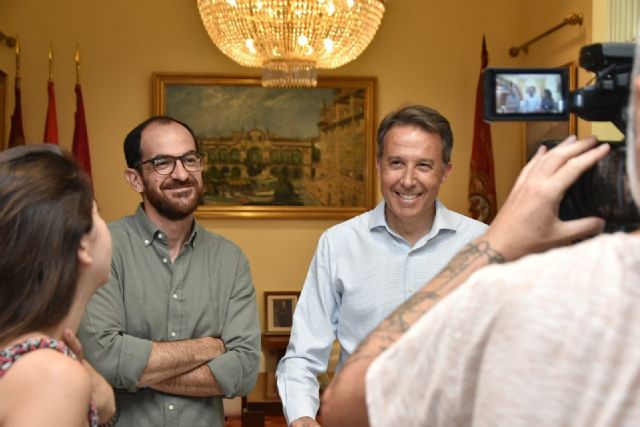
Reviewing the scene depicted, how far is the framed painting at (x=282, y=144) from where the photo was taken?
5.67m

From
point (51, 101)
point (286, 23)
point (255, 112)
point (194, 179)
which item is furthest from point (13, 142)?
point (194, 179)

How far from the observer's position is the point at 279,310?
18.6 ft

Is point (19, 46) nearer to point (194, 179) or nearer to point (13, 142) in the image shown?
point (13, 142)

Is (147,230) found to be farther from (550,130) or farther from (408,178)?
(550,130)

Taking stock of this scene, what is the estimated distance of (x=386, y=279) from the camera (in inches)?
97.6

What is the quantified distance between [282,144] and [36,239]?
4380mm

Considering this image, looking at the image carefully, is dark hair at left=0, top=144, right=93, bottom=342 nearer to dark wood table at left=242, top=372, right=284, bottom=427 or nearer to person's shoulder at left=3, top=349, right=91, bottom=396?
person's shoulder at left=3, top=349, right=91, bottom=396

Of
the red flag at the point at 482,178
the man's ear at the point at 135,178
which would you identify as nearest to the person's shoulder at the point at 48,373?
the man's ear at the point at 135,178

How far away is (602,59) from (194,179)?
67.7 inches

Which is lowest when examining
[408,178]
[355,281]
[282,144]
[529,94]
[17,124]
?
[355,281]

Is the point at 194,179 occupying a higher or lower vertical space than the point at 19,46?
lower

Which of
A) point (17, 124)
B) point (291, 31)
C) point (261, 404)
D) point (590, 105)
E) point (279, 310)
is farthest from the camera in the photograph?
point (279, 310)

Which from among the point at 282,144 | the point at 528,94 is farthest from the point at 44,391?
the point at 282,144

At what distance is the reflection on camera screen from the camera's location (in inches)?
44.2
